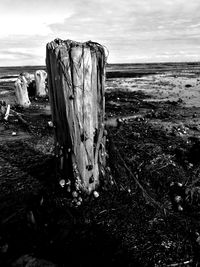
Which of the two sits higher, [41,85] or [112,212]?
[41,85]

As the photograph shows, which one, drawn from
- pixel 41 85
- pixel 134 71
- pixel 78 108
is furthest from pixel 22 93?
pixel 134 71

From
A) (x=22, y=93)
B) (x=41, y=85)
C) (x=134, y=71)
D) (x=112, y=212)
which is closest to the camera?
(x=112, y=212)

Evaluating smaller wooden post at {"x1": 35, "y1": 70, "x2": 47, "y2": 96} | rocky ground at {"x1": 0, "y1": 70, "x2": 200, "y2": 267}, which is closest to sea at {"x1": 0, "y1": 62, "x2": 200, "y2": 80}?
smaller wooden post at {"x1": 35, "y1": 70, "x2": 47, "y2": 96}

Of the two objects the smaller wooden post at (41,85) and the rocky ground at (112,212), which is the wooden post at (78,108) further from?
the smaller wooden post at (41,85)

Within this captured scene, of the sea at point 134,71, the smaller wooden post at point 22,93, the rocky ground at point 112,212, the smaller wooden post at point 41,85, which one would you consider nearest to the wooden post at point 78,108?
the rocky ground at point 112,212

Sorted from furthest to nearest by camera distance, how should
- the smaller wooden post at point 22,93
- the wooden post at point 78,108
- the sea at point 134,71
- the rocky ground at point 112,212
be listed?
the sea at point 134,71
the smaller wooden post at point 22,93
the wooden post at point 78,108
the rocky ground at point 112,212

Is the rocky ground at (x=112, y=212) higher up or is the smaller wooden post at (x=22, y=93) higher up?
the smaller wooden post at (x=22, y=93)

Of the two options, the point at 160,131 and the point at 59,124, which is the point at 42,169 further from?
the point at 160,131

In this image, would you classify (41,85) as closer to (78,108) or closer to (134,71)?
(78,108)

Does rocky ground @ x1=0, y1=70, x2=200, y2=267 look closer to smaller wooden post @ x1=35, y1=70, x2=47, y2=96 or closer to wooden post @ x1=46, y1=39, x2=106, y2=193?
wooden post @ x1=46, y1=39, x2=106, y2=193

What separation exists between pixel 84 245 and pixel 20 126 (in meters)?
8.36

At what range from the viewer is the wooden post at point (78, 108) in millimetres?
4762

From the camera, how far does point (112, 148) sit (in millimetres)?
5797

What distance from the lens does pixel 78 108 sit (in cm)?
500
